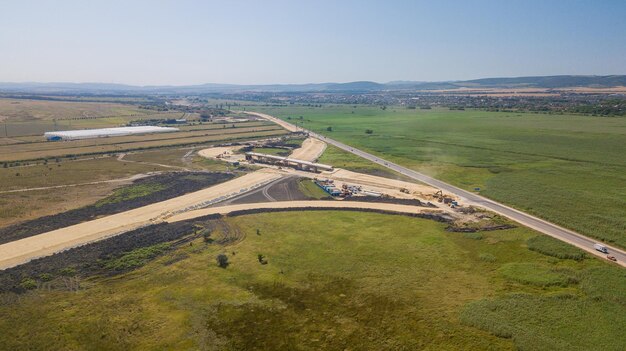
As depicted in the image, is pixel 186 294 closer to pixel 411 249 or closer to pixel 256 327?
pixel 256 327

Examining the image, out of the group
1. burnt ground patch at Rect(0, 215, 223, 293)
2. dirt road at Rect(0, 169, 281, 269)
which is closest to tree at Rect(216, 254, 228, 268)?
burnt ground patch at Rect(0, 215, 223, 293)

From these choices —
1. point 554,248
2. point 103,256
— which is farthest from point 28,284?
point 554,248

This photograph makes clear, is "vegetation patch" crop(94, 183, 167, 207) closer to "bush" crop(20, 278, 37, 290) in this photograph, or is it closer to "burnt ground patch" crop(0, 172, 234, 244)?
"burnt ground patch" crop(0, 172, 234, 244)

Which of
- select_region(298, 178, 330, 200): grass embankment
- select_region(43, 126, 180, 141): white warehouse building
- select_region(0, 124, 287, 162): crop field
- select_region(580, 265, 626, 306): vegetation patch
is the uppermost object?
select_region(43, 126, 180, 141): white warehouse building

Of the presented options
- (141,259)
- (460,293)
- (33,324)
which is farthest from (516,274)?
(33,324)

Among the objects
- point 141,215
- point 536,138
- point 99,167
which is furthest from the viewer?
point 536,138

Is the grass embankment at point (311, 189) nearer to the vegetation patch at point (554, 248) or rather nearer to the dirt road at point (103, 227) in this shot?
the dirt road at point (103, 227)
